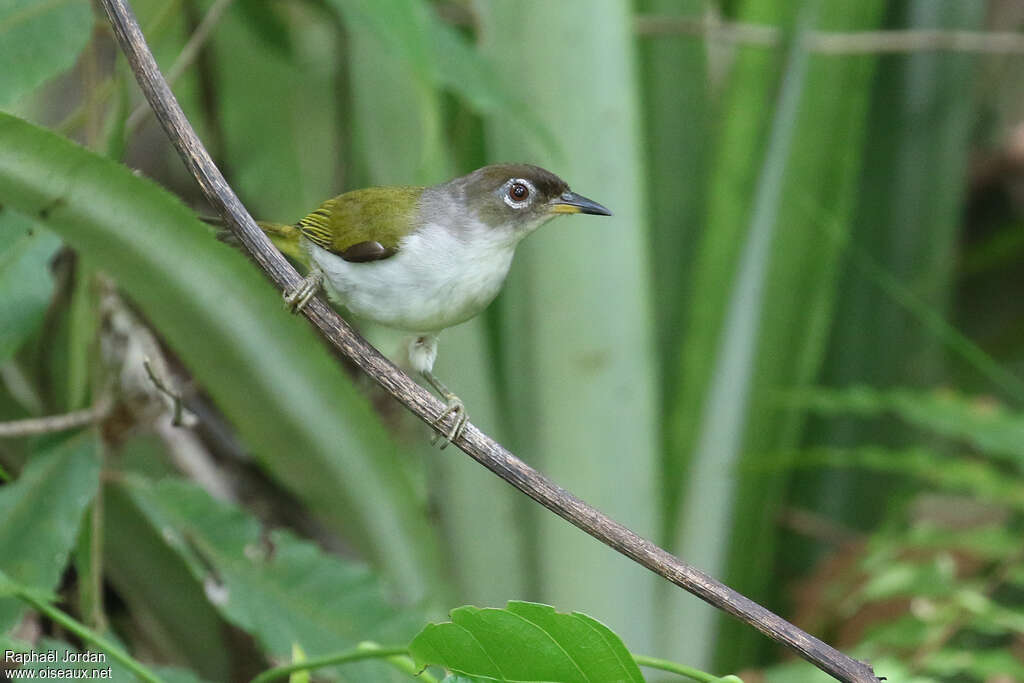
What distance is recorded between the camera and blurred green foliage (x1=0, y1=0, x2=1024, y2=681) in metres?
1.87

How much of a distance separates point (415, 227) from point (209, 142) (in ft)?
5.19

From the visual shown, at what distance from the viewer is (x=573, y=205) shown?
1.93 meters

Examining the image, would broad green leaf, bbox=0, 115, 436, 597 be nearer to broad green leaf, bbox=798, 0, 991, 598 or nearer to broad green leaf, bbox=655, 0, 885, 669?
broad green leaf, bbox=655, 0, 885, 669

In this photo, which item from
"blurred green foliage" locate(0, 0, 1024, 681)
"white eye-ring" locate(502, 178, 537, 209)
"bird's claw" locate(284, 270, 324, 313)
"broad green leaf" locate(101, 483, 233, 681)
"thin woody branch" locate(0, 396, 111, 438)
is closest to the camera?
"bird's claw" locate(284, 270, 324, 313)

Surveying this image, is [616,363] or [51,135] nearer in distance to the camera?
[51,135]

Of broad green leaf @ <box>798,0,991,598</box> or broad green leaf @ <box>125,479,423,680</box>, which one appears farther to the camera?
broad green leaf @ <box>798,0,991,598</box>

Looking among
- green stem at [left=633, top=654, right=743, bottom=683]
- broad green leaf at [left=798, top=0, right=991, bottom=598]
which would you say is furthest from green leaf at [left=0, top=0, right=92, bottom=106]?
broad green leaf at [left=798, top=0, right=991, bottom=598]

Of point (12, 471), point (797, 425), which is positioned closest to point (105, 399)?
point (12, 471)

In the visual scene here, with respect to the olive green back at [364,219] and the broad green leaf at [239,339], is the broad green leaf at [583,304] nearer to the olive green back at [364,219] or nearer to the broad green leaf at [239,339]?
the broad green leaf at [239,339]

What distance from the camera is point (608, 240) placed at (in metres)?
2.73

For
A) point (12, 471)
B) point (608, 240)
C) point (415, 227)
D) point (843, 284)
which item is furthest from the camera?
point (843, 284)

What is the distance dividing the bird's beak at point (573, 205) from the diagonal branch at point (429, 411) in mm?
638

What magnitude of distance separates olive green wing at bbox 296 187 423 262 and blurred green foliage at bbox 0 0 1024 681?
0.66 feet

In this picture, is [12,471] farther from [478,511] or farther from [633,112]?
[633,112]
